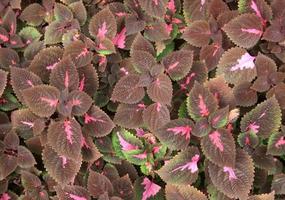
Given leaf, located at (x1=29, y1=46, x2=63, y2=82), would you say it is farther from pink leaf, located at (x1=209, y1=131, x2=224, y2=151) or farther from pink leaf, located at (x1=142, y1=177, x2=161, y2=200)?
pink leaf, located at (x1=209, y1=131, x2=224, y2=151)

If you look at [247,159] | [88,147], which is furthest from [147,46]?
[247,159]

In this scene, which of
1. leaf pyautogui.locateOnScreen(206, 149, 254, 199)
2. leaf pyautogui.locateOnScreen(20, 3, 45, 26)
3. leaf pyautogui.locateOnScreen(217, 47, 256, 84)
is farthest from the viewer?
leaf pyautogui.locateOnScreen(20, 3, 45, 26)

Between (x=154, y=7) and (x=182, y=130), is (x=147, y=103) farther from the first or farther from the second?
Result: (x=154, y=7)

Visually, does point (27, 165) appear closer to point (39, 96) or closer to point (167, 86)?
point (39, 96)

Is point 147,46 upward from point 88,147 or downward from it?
upward

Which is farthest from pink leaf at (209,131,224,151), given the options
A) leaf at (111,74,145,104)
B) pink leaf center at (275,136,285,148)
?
leaf at (111,74,145,104)

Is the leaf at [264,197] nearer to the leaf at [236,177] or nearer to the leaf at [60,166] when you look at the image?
the leaf at [236,177]
